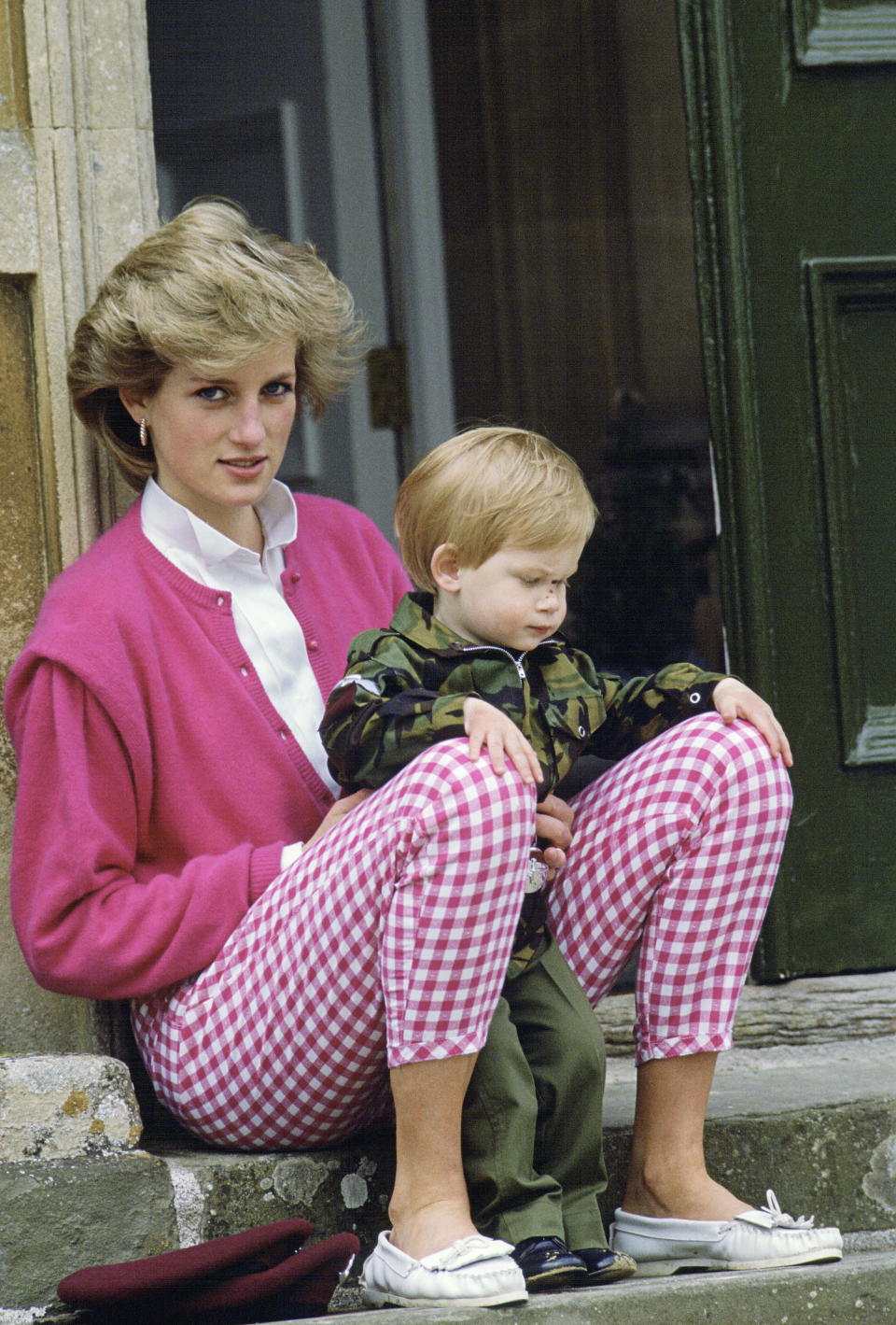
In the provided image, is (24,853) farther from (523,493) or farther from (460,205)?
(460,205)

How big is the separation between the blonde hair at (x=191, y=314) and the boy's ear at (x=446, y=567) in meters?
0.36

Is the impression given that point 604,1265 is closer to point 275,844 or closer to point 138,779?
point 275,844

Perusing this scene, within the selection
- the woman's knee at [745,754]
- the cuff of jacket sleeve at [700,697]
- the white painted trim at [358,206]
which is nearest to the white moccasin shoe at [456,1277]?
the woman's knee at [745,754]

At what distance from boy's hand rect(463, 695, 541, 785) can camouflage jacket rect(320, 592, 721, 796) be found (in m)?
0.05

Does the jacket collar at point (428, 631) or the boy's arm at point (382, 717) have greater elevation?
the jacket collar at point (428, 631)

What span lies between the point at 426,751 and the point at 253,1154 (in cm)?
60

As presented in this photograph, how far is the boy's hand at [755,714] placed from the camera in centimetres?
204

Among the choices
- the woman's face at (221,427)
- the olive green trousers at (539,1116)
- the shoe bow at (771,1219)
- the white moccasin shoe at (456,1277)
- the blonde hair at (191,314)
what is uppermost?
the blonde hair at (191,314)

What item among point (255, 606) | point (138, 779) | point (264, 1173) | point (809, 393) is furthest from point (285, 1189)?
point (809, 393)

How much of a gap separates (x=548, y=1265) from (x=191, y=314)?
4.03 feet

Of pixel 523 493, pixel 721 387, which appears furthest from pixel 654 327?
pixel 523 493

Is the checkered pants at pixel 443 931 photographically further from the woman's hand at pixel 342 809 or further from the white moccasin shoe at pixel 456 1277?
the white moccasin shoe at pixel 456 1277

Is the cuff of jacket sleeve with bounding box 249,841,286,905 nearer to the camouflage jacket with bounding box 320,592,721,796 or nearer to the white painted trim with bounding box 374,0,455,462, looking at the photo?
the camouflage jacket with bounding box 320,592,721,796

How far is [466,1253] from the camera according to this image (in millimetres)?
1809
